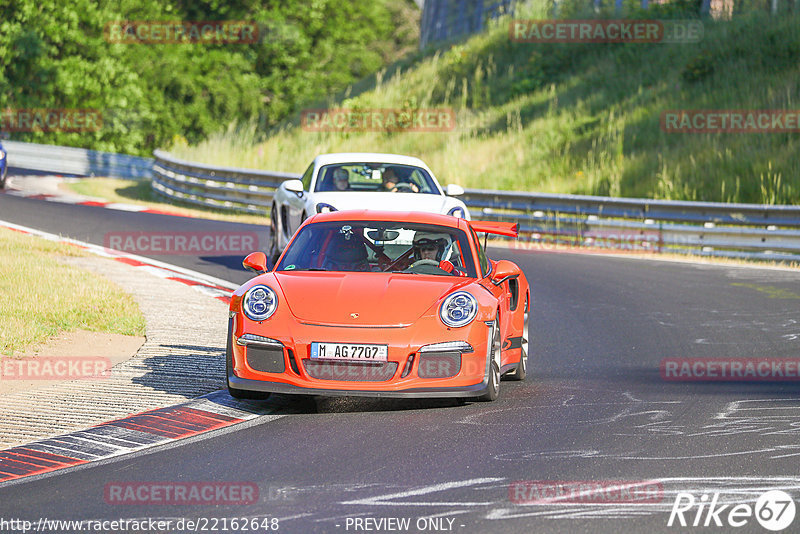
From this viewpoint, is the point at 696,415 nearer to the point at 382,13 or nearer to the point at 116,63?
the point at 116,63

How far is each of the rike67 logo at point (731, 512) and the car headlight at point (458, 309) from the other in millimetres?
2479

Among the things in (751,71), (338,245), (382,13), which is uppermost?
(382,13)

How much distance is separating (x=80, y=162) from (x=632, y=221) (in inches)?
988

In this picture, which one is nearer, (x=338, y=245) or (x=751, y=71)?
(x=338, y=245)

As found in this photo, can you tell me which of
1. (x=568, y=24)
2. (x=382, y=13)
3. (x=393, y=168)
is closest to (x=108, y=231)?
(x=393, y=168)

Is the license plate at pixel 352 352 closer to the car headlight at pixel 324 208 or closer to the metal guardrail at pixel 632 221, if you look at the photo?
the car headlight at pixel 324 208

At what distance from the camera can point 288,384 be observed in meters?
7.96

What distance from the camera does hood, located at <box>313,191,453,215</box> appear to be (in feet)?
46.4

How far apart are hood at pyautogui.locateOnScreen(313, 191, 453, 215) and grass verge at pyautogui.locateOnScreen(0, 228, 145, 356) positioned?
2.63 m

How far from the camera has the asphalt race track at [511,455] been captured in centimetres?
573

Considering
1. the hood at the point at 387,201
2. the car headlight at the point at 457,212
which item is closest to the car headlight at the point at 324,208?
the hood at the point at 387,201

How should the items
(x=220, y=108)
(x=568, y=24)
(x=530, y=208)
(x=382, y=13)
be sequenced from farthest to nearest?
(x=382, y=13) < (x=220, y=108) < (x=568, y=24) < (x=530, y=208)

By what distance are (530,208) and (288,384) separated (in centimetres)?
1624

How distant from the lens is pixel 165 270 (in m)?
16.5
